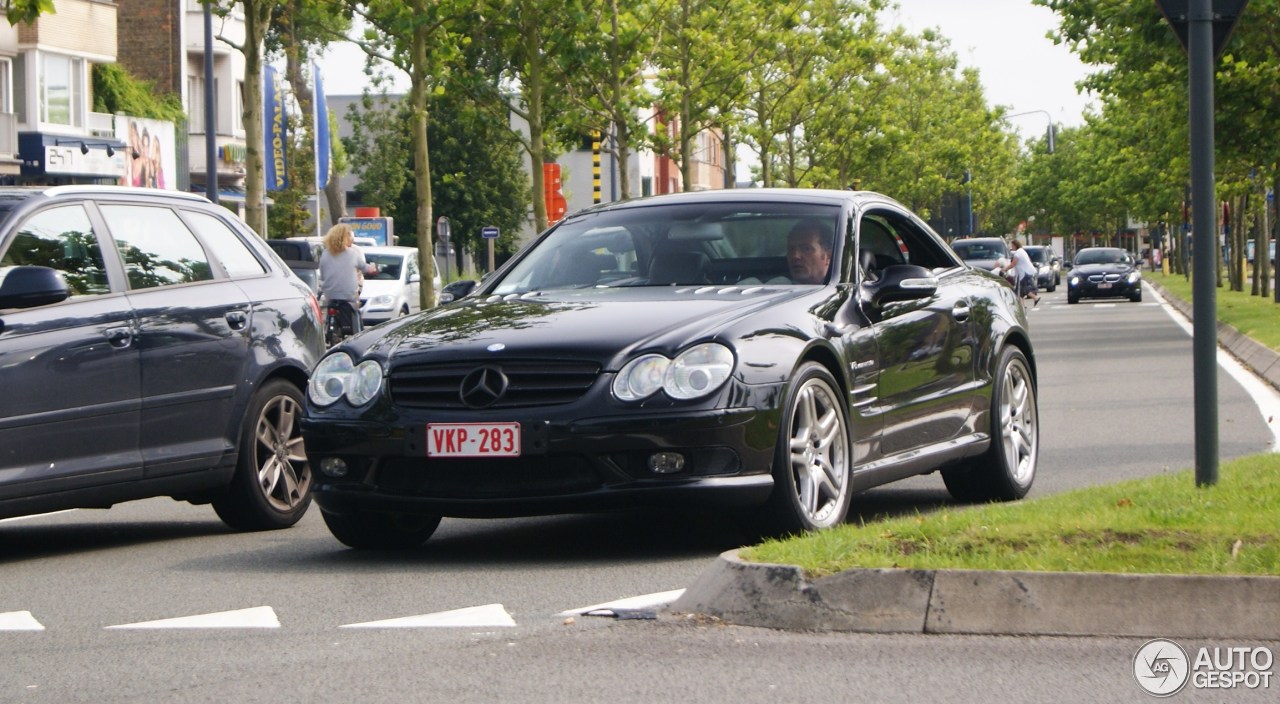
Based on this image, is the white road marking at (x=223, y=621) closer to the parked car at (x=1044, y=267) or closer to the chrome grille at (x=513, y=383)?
the chrome grille at (x=513, y=383)

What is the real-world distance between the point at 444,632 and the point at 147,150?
51.3 metres

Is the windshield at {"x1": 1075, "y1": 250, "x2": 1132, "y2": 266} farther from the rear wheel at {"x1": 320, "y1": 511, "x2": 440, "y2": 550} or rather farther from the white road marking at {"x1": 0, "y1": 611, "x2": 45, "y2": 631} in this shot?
the white road marking at {"x1": 0, "y1": 611, "x2": 45, "y2": 631}

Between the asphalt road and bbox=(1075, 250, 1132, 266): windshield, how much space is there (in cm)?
4876

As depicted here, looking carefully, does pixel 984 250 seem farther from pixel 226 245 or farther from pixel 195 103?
pixel 226 245

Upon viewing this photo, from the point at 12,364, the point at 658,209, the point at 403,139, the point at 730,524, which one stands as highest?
the point at 403,139

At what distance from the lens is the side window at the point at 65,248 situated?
8.72 meters

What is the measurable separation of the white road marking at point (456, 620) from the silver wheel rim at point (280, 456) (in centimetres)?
307

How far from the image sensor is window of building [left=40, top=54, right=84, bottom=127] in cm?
4978

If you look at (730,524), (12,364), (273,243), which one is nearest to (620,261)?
(730,524)

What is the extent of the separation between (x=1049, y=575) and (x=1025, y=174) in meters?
142

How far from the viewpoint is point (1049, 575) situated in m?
6.09

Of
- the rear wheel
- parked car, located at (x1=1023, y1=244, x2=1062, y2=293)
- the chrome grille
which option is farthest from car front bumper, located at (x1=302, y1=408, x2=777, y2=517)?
parked car, located at (x1=1023, y1=244, x2=1062, y2=293)

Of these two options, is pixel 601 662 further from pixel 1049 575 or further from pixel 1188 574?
pixel 1188 574

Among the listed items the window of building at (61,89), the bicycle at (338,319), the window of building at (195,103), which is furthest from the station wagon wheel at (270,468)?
the window of building at (195,103)
